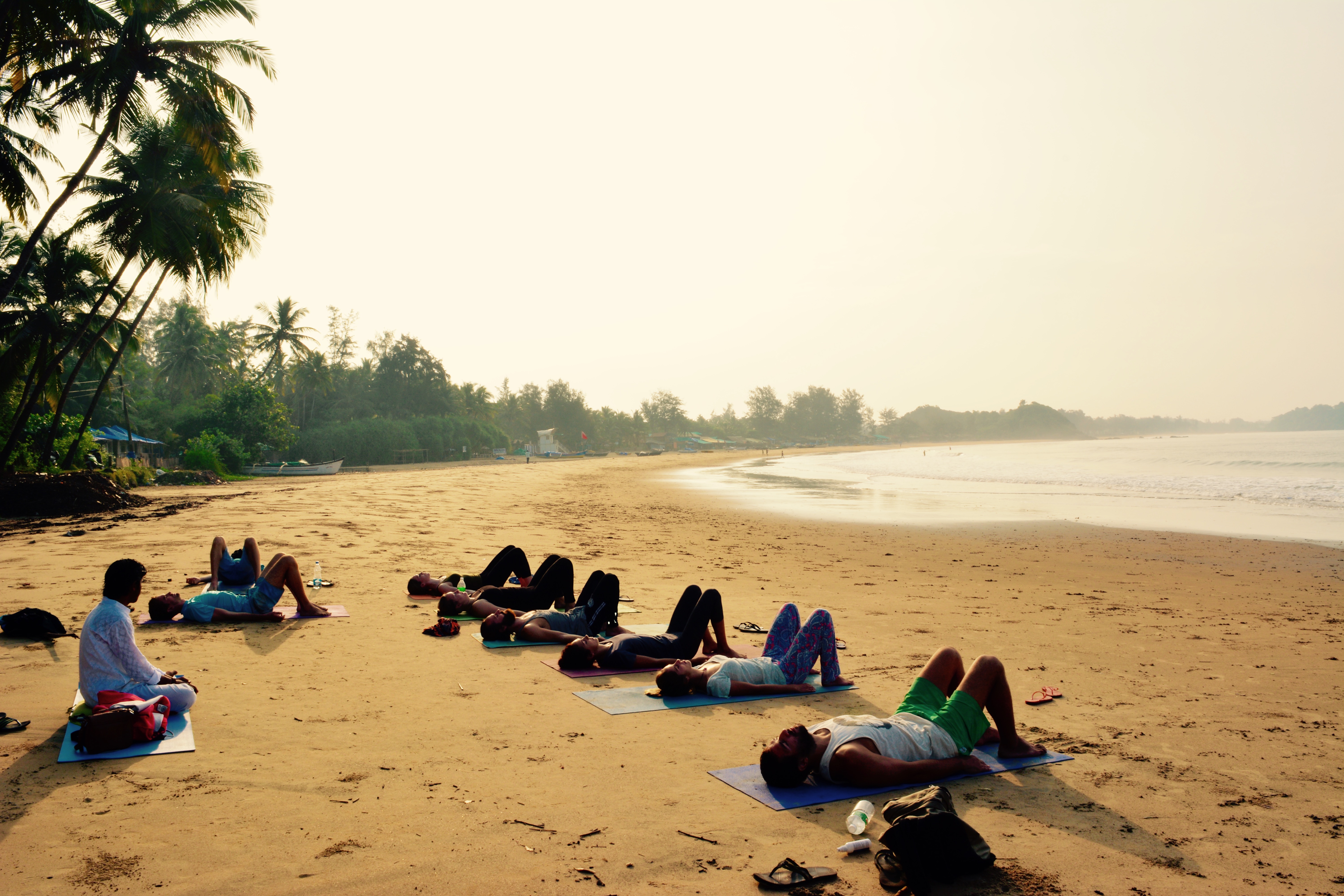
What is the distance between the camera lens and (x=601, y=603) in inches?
271

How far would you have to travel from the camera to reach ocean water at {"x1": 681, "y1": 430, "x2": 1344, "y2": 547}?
17.6m

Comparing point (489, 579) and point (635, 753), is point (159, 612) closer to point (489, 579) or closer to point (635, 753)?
point (489, 579)

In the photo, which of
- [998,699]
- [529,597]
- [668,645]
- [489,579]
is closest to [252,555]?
[489,579]

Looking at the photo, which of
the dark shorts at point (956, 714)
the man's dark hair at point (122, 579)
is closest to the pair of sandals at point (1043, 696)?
the dark shorts at point (956, 714)

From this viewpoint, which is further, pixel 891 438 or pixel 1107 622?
pixel 891 438

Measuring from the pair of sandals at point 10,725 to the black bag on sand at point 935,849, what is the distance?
4599mm

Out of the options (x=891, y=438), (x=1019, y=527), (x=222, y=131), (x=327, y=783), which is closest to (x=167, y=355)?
(x=222, y=131)

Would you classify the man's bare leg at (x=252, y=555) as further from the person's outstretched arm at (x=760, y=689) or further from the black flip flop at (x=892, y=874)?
the black flip flop at (x=892, y=874)

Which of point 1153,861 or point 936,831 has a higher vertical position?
point 936,831

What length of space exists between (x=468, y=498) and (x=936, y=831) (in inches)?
796

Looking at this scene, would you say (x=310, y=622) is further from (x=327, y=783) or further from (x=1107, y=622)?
(x=1107, y=622)

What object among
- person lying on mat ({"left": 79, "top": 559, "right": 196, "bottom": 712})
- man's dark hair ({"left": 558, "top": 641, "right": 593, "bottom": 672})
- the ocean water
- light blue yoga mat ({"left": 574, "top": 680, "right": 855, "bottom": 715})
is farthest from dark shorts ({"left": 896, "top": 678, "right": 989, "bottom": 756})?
the ocean water

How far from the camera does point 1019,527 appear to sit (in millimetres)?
16172

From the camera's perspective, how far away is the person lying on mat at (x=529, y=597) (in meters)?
7.41
